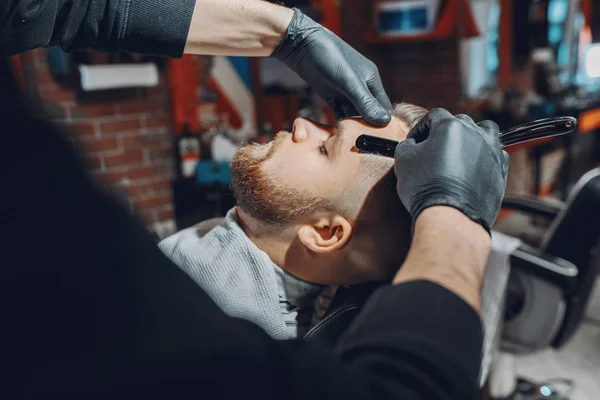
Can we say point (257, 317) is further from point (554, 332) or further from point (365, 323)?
point (554, 332)

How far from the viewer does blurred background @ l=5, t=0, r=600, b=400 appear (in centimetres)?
273

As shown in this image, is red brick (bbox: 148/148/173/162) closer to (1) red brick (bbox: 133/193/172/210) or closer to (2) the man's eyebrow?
(1) red brick (bbox: 133/193/172/210)

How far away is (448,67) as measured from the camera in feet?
15.6

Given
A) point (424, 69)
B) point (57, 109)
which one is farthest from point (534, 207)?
point (424, 69)

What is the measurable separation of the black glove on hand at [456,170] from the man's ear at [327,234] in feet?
0.90

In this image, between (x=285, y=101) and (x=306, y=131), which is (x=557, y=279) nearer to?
(x=306, y=131)

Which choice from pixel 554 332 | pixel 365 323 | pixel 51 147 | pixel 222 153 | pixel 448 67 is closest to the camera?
pixel 51 147

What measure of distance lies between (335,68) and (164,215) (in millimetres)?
2021

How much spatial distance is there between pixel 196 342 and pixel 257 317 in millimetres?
Result: 607

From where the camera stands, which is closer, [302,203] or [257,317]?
[257,317]

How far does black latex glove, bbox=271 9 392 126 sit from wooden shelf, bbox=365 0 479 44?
311cm

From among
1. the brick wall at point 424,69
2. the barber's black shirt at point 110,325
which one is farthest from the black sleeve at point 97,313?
the brick wall at point 424,69

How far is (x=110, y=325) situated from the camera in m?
0.55

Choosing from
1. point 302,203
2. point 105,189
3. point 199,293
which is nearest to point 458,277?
point 199,293
